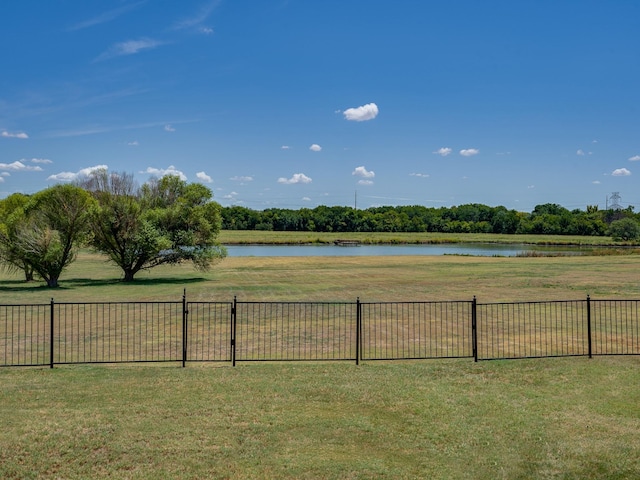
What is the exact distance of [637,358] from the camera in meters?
11.9

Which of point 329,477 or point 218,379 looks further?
point 218,379

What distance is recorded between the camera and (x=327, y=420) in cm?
804

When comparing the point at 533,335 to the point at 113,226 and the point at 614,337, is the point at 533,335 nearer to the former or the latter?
the point at 614,337

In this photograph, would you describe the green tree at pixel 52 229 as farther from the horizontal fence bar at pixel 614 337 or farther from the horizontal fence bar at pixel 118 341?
the horizontal fence bar at pixel 614 337

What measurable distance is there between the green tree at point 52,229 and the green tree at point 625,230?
102m

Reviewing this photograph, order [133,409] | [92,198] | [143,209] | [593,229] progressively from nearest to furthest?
[133,409], [92,198], [143,209], [593,229]

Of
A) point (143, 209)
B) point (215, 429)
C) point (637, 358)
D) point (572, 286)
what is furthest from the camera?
point (143, 209)

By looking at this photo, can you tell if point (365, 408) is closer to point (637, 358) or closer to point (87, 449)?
point (87, 449)

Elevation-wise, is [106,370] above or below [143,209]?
below

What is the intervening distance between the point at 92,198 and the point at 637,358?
31.8 meters

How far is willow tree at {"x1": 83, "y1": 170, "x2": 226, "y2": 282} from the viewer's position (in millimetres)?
35031

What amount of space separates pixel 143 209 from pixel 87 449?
3145 cm

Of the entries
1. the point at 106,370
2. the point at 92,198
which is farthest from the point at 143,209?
the point at 106,370

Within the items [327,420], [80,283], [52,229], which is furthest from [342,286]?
[327,420]
